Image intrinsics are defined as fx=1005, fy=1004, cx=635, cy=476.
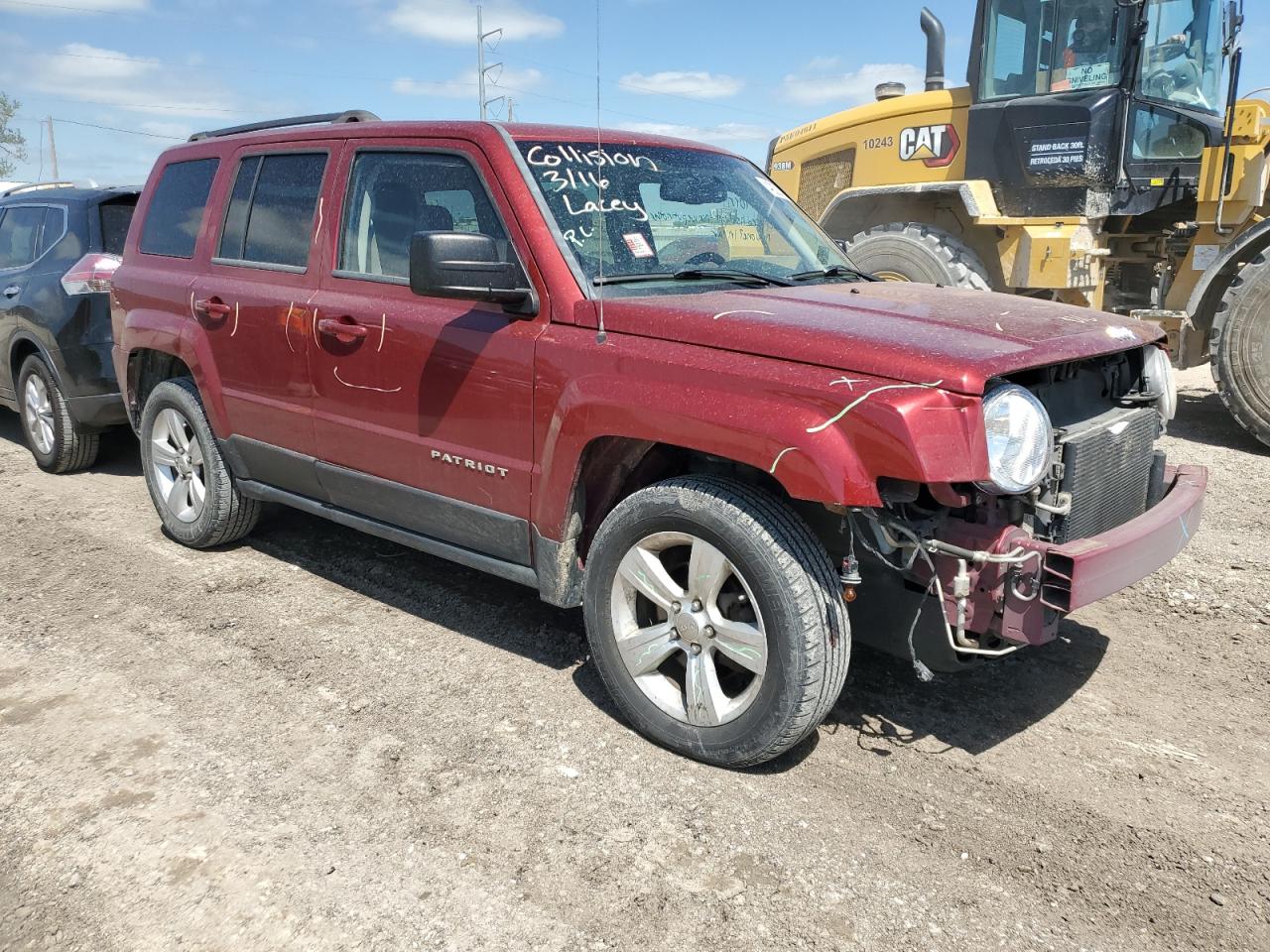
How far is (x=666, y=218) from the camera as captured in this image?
3.85m

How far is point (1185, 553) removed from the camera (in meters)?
4.97

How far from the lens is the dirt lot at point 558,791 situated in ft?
8.21

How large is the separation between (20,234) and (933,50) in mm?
7159

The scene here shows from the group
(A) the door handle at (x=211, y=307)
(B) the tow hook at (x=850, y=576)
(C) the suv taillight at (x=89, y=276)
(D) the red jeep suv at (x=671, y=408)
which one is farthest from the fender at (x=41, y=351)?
(B) the tow hook at (x=850, y=576)

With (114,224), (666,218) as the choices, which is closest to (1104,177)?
(666,218)

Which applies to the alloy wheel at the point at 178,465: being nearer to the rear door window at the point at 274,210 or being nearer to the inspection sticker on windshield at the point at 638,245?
the rear door window at the point at 274,210

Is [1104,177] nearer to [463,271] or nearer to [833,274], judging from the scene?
[833,274]

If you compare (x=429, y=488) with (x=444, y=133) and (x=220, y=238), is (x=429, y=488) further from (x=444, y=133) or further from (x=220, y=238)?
(x=220, y=238)

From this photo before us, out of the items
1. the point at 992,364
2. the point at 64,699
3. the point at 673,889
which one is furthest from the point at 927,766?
the point at 64,699

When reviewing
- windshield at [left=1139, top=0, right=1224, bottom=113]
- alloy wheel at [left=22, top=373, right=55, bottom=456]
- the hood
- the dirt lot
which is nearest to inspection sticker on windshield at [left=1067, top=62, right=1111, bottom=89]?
windshield at [left=1139, top=0, right=1224, bottom=113]

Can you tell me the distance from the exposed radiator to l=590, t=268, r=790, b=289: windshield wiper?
4.06 feet

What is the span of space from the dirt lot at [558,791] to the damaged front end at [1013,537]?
0.48 m

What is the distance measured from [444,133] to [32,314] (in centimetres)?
425

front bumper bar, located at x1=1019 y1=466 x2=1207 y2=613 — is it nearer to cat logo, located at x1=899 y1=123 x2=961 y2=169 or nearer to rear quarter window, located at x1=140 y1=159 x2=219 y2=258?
rear quarter window, located at x1=140 y1=159 x2=219 y2=258
